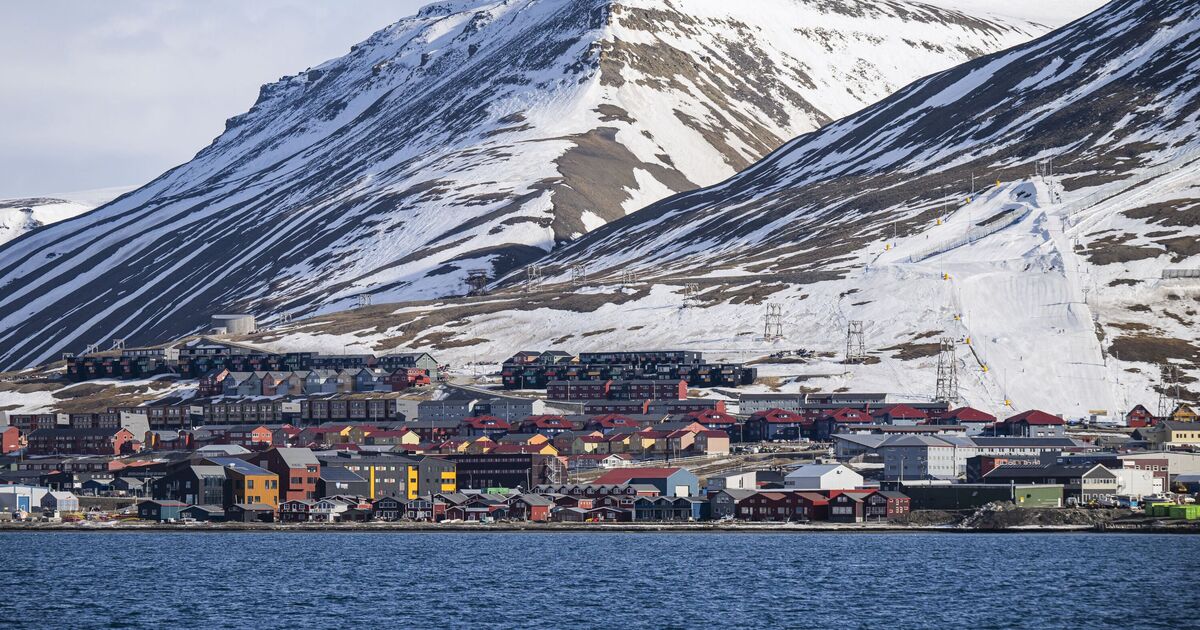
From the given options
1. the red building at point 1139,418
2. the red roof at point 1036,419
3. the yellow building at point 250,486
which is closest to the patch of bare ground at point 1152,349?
the red building at point 1139,418

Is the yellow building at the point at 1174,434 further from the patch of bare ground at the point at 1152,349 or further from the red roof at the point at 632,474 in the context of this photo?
the red roof at the point at 632,474

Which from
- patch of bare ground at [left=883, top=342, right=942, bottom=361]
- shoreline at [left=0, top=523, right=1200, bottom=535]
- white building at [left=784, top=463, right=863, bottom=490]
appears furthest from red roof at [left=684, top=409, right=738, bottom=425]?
shoreline at [left=0, top=523, right=1200, bottom=535]

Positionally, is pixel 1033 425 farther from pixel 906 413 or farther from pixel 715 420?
pixel 715 420

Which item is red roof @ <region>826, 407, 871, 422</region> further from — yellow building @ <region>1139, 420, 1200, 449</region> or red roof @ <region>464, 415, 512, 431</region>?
red roof @ <region>464, 415, 512, 431</region>

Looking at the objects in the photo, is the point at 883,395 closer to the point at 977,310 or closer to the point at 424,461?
the point at 977,310

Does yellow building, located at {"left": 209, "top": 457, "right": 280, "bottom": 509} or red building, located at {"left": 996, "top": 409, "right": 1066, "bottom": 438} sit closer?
yellow building, located at {"left": 209, "top": 457, "right": 280, "bottom": 509}

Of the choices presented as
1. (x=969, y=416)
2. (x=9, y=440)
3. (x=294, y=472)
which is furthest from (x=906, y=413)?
(x=9, y=440)

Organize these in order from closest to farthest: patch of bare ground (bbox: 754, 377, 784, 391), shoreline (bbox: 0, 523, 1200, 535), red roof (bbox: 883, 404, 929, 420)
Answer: shoreline (bbox: 0, 523, 1200, 535) < red roof (bbox: 883, 404, 929, 420) < patch of bare ground (bbox: 754, 377, 784, 391)
